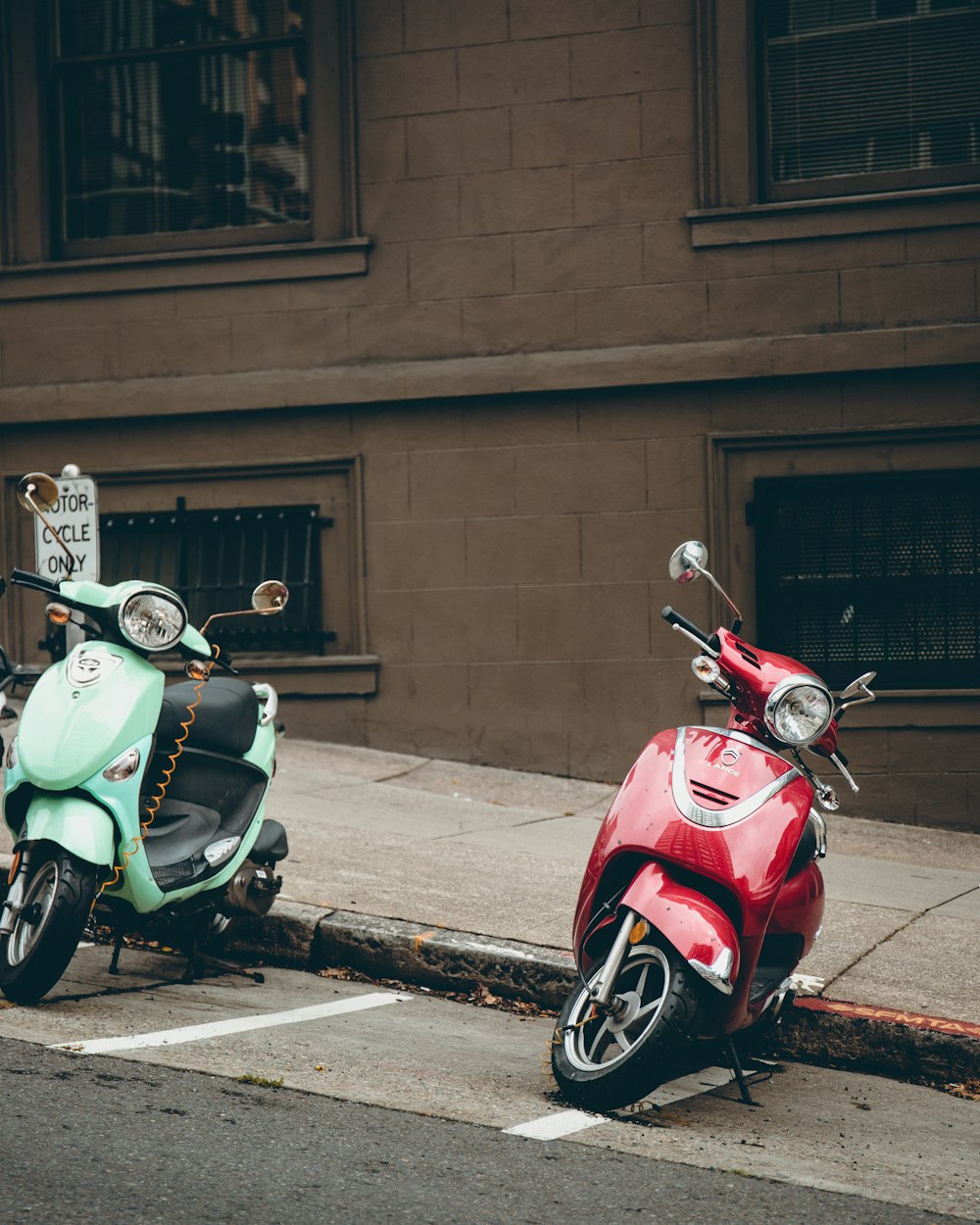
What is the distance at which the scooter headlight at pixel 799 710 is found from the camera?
14.6 feet

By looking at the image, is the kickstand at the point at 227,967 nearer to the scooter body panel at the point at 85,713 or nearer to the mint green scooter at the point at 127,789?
the mint green scooter at the point at 127,789

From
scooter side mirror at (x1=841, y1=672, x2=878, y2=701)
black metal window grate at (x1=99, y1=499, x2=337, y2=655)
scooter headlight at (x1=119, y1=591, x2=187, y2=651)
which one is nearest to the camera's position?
scooter side mirror at (x1=841, y1=672, x2=878, y2=701)

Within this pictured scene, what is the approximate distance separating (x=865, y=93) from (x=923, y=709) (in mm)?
3923

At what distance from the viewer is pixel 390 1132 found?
4035 millimetres

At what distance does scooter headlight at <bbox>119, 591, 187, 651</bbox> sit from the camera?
521cm

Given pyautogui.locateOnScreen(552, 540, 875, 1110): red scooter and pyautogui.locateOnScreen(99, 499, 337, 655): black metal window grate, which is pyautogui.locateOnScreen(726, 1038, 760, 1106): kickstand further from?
pyautogui.locateOnScreen(99, 499, 337, 655): black metal window grate

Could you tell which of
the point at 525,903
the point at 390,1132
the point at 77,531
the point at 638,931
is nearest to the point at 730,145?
the point at 77,531

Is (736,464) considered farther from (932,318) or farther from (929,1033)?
(929,1033)

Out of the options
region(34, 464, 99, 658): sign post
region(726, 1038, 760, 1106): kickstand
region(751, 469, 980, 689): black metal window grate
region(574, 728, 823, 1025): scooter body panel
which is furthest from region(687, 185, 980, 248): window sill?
region(726, 1038, 760, 1106): kickstand

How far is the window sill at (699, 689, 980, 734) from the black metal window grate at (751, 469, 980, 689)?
16cm

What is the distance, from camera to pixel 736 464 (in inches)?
376

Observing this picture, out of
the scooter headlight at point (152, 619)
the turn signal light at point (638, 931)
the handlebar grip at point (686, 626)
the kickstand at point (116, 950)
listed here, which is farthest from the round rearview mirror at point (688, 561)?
the kickstand at point (116, 950)

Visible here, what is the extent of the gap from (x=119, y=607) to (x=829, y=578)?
5479 mm

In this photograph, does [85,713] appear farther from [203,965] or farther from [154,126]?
[154,126]
